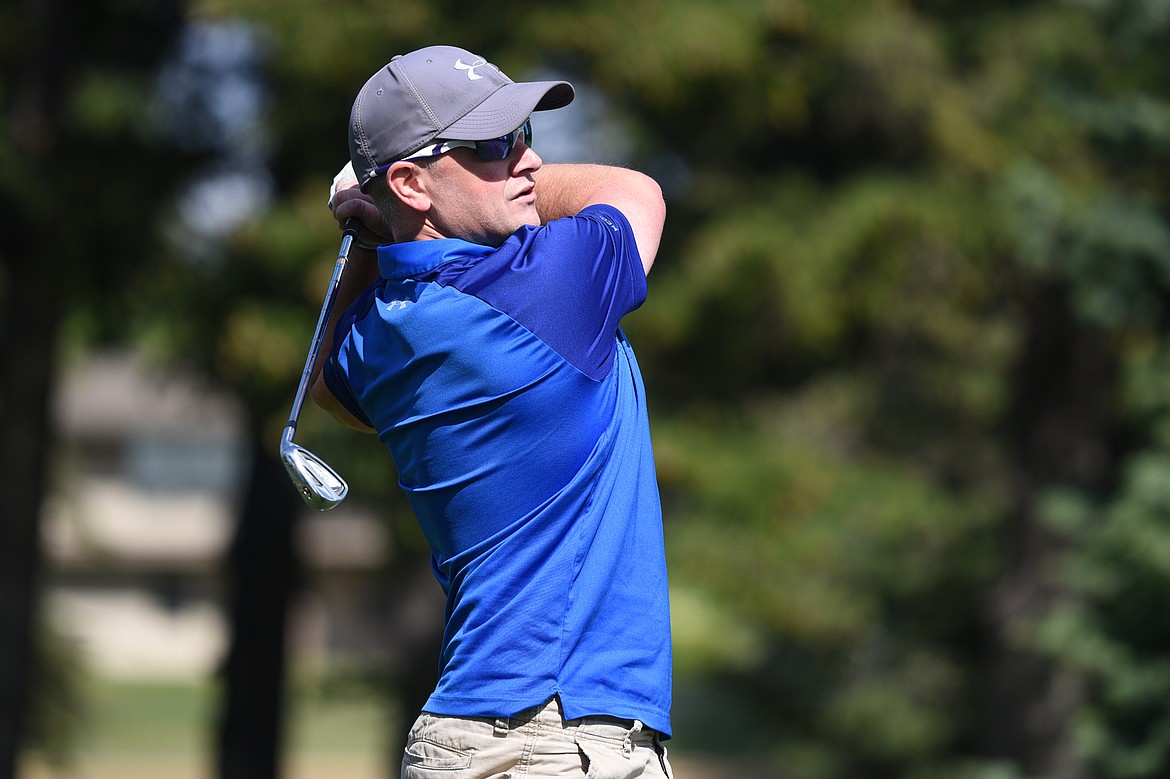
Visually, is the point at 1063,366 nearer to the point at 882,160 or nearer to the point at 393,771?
the point at 882,160

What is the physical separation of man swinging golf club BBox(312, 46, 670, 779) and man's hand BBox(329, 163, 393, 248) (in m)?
0.26

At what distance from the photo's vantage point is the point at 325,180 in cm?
977

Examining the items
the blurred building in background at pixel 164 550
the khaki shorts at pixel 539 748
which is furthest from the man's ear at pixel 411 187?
the blurred building in background at pixel 164 550

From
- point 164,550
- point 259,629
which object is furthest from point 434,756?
point 164,550

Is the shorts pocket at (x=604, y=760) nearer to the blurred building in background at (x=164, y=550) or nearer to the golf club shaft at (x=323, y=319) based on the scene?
the golf club shaft at (x=323, y=319)

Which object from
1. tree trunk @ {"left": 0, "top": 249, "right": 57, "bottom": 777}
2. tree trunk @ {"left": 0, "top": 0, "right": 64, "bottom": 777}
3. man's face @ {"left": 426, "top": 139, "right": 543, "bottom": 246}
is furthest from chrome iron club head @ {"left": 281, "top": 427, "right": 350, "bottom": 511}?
tree trunk @ {"left": 0, "top": 249, "right": 57, "bottom": 777}

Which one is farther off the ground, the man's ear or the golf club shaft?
the man's ear

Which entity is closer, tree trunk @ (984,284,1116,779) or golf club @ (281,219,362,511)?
golf club @ (281,219,362,511)

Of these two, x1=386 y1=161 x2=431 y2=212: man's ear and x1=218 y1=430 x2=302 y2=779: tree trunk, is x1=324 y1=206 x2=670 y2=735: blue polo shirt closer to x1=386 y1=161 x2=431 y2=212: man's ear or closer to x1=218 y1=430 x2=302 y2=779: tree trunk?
x1=386 y1=161 x2=431 y2=212: man's ear

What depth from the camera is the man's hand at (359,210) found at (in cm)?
286

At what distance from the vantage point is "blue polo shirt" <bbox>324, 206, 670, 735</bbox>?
2445 millimetres

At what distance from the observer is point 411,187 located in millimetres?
2541

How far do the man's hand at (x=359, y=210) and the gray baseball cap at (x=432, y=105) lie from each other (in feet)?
0.92

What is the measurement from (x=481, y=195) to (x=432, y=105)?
0.17m
